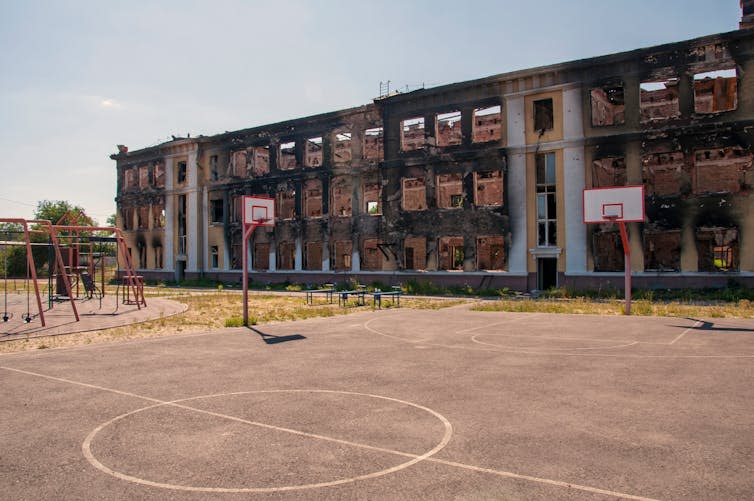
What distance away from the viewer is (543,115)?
32.5 meters

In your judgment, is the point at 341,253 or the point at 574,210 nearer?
the point at 574,210

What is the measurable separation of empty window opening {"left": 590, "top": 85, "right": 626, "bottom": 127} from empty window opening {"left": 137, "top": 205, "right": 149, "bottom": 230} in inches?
1588

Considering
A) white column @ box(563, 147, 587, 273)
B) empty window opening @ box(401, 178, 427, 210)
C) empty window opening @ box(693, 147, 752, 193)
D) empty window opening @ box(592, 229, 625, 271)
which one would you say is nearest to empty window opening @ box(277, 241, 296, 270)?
empty window opening @ box(401, 178, 427, 210)

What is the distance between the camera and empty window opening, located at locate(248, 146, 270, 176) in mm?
45094

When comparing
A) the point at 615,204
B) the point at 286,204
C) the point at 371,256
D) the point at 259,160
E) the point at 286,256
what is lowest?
the point at 371,256

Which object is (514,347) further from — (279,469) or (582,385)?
(279,469)

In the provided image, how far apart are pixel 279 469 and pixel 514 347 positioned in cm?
818

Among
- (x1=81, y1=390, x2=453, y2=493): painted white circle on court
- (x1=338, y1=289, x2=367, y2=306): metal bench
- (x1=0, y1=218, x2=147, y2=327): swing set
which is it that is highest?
(x1=0, y1=218, x2=147, y2=327): swing set

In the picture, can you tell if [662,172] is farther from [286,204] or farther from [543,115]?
[286,204]

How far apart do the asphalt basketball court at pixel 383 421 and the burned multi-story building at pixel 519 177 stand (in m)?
18.8

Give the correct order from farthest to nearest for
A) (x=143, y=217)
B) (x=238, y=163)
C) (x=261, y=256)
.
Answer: (x=143, y=217), (x=238, y=163), (x=261, y=256)

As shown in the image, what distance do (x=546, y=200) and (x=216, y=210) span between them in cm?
2855

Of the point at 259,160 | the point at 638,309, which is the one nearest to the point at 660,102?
the point at 638,309

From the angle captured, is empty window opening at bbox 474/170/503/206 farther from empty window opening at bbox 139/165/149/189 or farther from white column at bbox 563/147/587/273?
empty window opening at bbox 139/165/149/189
